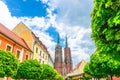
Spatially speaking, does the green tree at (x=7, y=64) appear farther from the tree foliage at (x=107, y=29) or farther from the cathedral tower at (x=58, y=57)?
the cathedral tower at (x=58, y=57)

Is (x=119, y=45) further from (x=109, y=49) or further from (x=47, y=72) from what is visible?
(x=47, y=72)

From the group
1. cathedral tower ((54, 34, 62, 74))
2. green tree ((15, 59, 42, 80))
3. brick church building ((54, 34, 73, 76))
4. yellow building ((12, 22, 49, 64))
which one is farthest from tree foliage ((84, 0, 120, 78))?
cathedral tower ((54, 34, 62, 74))

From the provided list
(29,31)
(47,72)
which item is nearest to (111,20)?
(47,72)

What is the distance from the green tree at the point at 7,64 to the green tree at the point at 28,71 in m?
5.21

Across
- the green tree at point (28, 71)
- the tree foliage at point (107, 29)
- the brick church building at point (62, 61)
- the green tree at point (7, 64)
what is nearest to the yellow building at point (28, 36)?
the green tree at point (28, 71)

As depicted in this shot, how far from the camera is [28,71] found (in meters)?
24.5

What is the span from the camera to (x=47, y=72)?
31.4 metres

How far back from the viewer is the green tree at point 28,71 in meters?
24.4

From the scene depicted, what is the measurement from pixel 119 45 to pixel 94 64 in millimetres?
16751

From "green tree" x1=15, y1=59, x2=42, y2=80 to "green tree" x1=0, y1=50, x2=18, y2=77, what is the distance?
5212 millimetres

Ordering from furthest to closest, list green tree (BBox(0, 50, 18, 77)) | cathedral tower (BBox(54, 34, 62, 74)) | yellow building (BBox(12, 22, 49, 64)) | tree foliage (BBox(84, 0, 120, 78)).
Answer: cathedral tower (BBox(54, 34, 62, 74)), yellow building (BBox(12, 22, 49, 64)), green tree (BBox(0, 50, 18, 77)), tree foliage (BBox(84, 0, 120, 78))

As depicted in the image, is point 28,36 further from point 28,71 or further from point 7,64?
point 7,64

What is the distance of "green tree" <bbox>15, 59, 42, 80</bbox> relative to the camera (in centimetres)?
2444

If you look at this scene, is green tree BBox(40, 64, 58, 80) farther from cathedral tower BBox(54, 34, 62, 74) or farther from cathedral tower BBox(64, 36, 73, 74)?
cathedral tower BBox(64, 36, 73, 74)
